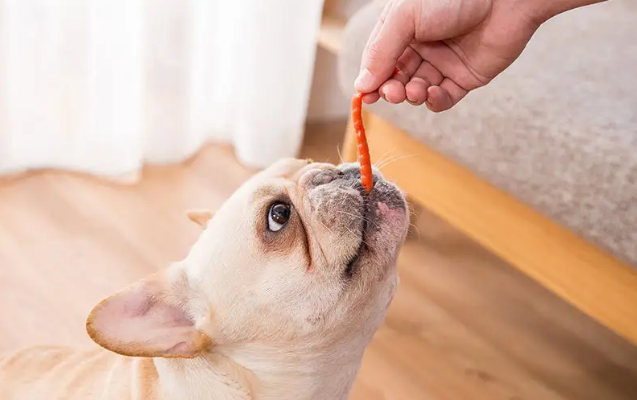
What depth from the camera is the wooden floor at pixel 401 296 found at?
1.73 metres

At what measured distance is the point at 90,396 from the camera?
114 centimetres

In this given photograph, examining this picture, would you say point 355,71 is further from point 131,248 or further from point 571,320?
point 571,320

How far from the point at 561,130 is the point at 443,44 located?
1.05 ft

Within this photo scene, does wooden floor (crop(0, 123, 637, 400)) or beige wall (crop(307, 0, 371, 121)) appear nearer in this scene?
wooden floor (crop(0, 123, 637, 400))

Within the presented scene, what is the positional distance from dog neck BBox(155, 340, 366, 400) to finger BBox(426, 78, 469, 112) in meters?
0.43

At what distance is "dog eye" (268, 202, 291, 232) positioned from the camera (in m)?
1.02

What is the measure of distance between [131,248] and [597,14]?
4.68 ft

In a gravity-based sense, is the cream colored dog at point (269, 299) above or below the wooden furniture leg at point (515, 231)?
above

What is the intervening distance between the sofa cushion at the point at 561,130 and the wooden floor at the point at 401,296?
0.51 metres

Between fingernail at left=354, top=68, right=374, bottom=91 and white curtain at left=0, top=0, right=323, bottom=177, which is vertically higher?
fingernail at left=354, top=68, right=374, bottom=91

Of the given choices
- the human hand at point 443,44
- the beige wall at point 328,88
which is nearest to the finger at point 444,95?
the human hand at point 443,44

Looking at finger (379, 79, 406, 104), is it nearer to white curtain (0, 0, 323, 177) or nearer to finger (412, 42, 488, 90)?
finger (412, 42, 488, 90)

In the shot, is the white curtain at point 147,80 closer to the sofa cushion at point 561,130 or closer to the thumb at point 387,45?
the sofa cushion at point 561,130

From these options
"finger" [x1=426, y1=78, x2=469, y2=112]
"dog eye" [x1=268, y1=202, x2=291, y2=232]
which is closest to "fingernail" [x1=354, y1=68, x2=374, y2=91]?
"finger" [x1=426, y1=78, x2=469, y2=112]
